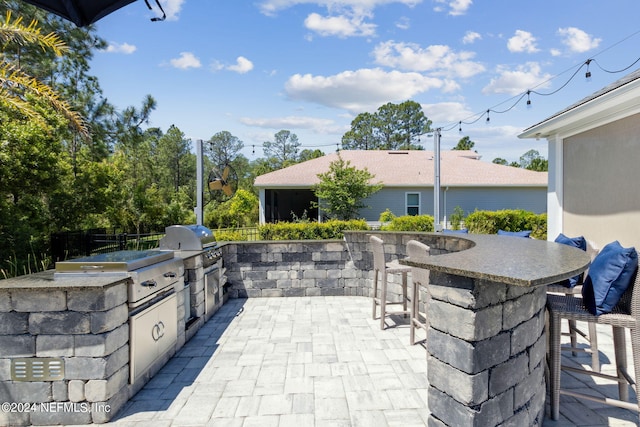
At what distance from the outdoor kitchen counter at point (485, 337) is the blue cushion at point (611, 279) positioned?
47 cm

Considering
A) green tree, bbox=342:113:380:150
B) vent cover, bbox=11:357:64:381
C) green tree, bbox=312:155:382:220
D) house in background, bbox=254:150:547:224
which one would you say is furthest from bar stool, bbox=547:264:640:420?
green tree, bbox=342:113:380:150

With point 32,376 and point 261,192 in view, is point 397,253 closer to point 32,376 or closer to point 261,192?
point 32,376

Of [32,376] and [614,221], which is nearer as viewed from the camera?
[32,376]

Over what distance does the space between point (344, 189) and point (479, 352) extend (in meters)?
11.6

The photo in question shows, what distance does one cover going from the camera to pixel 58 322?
2.24 meters

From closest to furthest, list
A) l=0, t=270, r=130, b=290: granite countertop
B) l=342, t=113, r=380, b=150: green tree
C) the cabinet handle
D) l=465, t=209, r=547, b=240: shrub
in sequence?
l=0, t=270, r=130, b=290: granite countertop
the cabinet handle
l=465, t=209, r=547, b=240: shrub
l=342, t=113, r=380, b=150: green tree

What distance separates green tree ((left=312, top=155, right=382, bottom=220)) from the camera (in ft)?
42.7

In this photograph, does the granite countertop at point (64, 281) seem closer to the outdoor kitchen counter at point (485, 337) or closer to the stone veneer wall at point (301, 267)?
the outdoor kitchen counter at point (485, 337)

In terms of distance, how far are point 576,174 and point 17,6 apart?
1280 centimetres

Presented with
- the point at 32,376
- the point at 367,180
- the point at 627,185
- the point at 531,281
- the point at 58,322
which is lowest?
the point at 32,376

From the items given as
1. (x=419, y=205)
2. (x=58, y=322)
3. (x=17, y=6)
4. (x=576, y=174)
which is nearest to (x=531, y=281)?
(x=58, y=322)

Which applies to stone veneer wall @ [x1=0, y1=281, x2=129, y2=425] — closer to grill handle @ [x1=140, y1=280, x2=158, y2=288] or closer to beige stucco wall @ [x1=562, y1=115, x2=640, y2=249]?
grill handle @ [x1=140, y1=280, x2=158, y2=288]

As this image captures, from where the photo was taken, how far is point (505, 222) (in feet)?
36.8

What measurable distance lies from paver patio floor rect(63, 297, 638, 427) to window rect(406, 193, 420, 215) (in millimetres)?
10405
